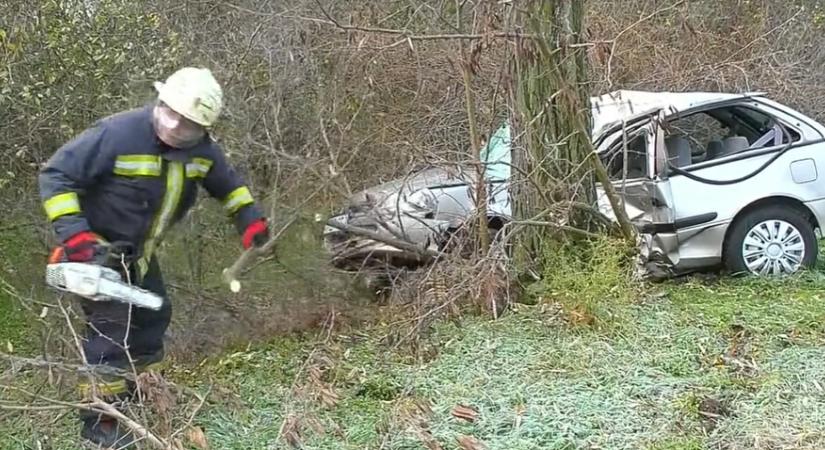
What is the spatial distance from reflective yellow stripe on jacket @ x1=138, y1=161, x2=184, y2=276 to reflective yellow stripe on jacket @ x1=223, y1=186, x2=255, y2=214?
0.24 meters

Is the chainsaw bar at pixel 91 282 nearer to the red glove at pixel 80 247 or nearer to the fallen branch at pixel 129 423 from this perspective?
the red glove at pixel 80 247

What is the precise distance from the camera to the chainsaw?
3.85 metres

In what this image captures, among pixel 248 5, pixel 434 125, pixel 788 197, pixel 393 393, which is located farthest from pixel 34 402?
pixel 248 5

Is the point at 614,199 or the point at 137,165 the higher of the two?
the point at 137,165

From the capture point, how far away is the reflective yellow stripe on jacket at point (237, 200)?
446 centimetres

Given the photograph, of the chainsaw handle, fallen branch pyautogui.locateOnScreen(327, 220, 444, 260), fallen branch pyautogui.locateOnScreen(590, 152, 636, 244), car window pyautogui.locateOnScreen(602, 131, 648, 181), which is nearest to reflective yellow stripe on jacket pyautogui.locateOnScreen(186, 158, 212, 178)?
the chainsaw handle

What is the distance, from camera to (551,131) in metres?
6.45

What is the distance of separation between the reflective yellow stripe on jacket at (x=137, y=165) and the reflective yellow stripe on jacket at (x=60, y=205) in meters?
0.26

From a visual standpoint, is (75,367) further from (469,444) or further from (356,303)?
(356,303)

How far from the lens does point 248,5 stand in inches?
382

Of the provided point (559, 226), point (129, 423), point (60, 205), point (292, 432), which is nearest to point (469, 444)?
point (292, 432)

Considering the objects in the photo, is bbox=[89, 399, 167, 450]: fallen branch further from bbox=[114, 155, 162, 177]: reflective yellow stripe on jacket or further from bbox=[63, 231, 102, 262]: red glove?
bbox=[114, 155, 162, 177]: reflective yellow stripe on jacket

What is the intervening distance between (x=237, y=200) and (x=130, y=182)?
53 centimetres

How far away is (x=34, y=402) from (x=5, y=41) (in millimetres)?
3024
